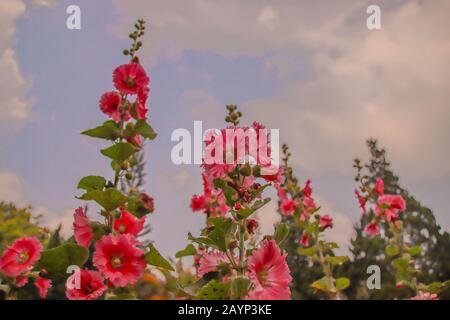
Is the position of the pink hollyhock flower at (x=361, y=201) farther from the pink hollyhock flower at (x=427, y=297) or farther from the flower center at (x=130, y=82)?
the flower center at (x=130, y=82)

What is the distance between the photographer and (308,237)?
17.5 ft

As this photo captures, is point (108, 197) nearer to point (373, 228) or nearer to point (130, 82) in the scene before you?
point (130, 82)

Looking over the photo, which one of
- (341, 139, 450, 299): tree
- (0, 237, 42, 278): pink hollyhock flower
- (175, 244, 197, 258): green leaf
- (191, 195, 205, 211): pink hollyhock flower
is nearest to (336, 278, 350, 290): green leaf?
(191, 195, 205, 211): pink hollyhock flower

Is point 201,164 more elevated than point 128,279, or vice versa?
point 201,164

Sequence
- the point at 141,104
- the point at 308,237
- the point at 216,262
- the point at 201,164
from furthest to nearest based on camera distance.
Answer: the point at 308,237
the point at 141,104
the point at 201,164
the point at 216,262

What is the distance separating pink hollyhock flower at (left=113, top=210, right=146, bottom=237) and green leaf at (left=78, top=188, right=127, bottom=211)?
71mm

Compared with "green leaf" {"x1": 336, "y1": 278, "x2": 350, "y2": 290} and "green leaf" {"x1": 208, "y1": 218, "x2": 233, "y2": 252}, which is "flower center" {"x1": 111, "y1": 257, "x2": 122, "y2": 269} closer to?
"green leaf" {"x1": 208, "y1": 218, "x2": 233, "y2": 252}

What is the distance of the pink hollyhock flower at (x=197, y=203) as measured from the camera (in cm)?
416

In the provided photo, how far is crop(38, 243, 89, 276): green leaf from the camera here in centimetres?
183

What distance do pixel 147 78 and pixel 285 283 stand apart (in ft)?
4.87

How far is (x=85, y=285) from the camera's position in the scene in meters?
1.89

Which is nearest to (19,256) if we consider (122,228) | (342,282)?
(122,228)
